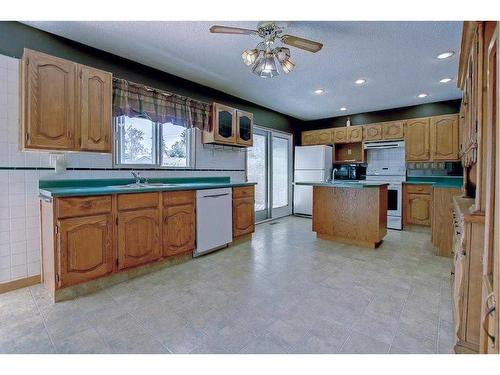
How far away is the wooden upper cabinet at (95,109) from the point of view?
91.2 inches

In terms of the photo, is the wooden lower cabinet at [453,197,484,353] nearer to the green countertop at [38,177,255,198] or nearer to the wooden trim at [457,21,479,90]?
the wooden trim at [457,21,479,90]

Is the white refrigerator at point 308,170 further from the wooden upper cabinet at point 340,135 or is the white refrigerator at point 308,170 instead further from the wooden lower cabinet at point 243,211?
the wooden lower cabinet at point 243,211

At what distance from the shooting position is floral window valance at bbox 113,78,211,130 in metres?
2.74

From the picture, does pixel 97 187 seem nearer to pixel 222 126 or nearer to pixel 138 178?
pixel 138 178

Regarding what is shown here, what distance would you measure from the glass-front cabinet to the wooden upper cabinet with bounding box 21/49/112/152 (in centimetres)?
145

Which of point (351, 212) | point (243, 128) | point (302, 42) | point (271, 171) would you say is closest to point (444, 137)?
point (351, 212)

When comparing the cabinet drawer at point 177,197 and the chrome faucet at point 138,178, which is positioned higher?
the chrome faucet at point 138,178

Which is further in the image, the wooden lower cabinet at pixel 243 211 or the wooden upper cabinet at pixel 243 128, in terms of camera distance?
the wooden upper cabinet at pixel 243 128

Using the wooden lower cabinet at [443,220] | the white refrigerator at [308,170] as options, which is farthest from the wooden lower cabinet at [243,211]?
the wooden lower cabinet at [443,220]

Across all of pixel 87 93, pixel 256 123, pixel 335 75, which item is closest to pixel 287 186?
pixel 256 123

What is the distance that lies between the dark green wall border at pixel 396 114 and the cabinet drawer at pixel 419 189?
4.43 feet

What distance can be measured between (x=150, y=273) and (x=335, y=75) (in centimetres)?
330

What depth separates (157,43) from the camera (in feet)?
8.39

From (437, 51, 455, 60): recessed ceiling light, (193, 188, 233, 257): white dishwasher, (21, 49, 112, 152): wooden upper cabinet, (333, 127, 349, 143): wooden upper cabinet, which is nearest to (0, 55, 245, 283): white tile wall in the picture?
(21, 49, 112, 152): wooden upper cabinet
